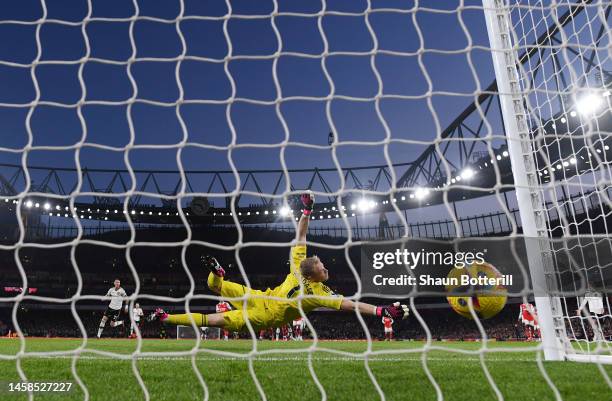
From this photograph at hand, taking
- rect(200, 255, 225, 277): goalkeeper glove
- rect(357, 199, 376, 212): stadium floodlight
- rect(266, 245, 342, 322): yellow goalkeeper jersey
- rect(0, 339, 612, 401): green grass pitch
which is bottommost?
rect(0, 339, 612, 401): green grass pitch

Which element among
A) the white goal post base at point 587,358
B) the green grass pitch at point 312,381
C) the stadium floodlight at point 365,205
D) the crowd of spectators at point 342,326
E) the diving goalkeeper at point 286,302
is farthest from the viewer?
the crowd of spectators at point 342,326

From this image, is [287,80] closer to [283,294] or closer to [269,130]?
[269,130]

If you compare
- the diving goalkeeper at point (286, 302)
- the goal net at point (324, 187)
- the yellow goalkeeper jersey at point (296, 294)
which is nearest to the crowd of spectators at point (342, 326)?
the goal net at point (324, 187)

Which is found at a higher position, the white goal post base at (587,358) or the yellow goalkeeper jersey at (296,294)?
the yellow goalkeeper jersey at (296,294)

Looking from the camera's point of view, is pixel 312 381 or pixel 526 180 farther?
pixel 526 180

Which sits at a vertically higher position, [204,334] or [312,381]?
[204,334]

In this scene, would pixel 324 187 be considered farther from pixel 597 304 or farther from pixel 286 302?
pixel 597 304

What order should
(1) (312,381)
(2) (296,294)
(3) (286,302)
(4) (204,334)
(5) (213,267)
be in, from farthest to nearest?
(4) (204,334) < (3) (286,302) < (2) (296,294) < (5) (213,267) < (1) (312,381)

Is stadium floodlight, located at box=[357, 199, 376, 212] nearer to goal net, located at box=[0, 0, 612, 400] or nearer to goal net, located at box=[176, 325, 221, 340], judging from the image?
goal net, located at box=[0, 0, 612, 400]

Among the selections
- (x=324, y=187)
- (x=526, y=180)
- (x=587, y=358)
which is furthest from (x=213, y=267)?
(x=324, y=187)

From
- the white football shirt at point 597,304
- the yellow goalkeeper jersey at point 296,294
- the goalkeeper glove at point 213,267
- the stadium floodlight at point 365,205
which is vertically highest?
the stadium floodlight at point 365,205

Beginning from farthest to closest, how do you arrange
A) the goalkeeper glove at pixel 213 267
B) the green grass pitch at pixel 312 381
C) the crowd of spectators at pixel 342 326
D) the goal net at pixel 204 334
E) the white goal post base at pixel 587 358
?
the crowd of spectators at pixel 342 326 → the goal net at pixel 204 334 → the goalkeeper glove at pixel 213 267 → the white goal post base at pixel 587 358 → the green grass pitch at pixel 312 381

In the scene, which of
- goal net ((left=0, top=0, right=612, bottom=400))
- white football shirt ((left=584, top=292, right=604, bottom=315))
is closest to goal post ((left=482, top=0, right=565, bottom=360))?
goal net ((left=0, top=0, right=612, bottom=400))

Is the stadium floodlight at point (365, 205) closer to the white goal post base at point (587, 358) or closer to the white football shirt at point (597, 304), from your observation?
the white goal post base at point (587, 358)
